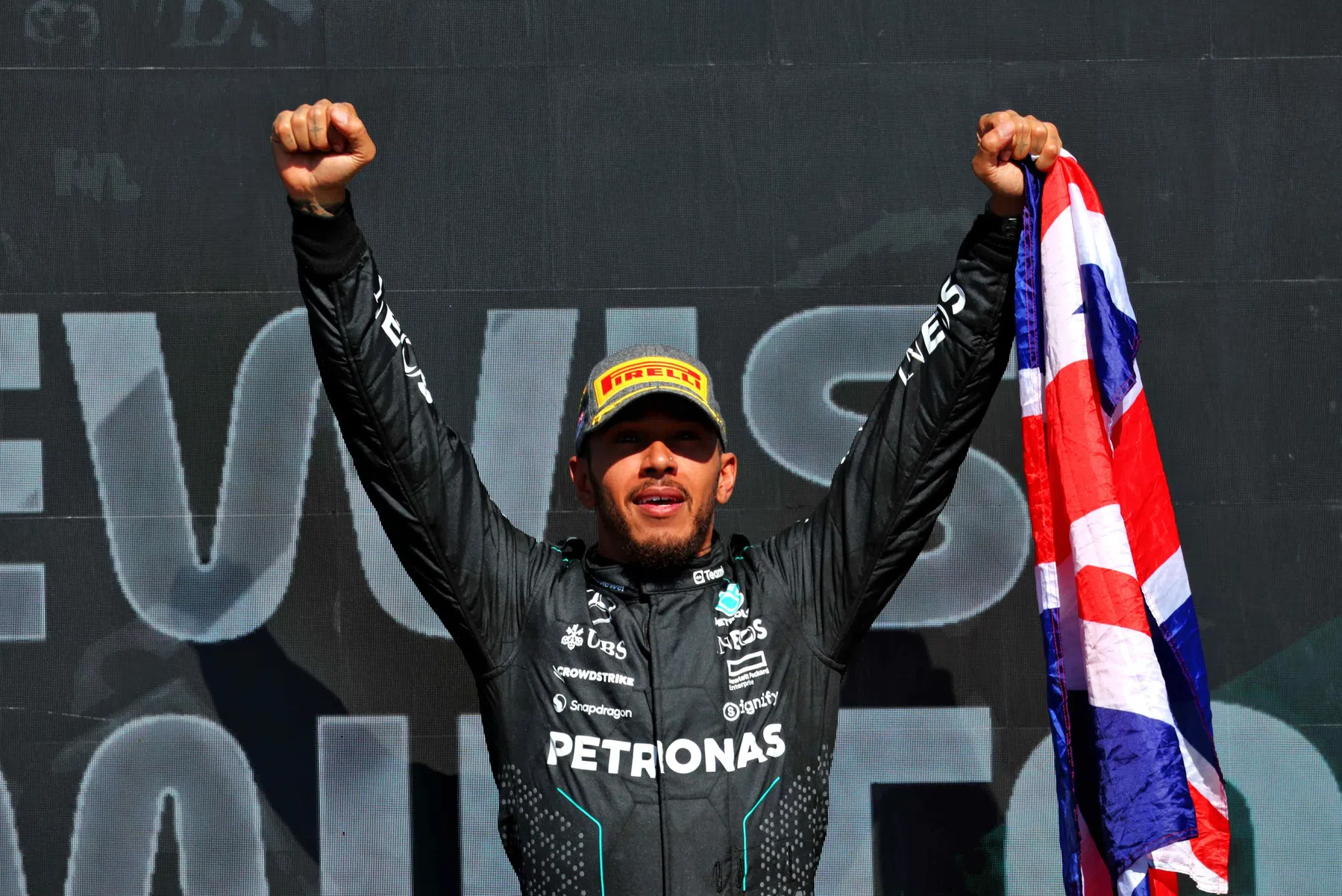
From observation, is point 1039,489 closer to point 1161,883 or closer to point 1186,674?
point 1186,674

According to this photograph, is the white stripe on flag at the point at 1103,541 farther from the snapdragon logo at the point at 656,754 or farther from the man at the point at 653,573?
the snapdragon logo at the point at 656,754

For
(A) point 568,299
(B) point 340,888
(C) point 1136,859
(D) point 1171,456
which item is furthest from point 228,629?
(D) point 1171,456

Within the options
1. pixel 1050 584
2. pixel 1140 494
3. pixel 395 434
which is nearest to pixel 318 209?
pixel 395 434

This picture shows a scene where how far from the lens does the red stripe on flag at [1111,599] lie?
2109 mm

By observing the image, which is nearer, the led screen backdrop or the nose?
the nose

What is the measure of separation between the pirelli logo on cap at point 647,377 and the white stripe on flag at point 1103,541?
0.61m

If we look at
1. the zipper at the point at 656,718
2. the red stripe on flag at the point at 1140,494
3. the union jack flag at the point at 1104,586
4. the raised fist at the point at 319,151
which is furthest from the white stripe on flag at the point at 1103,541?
the raised fist at the point at 319,151

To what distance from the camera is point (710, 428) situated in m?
2.12

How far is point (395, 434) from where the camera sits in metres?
2.00

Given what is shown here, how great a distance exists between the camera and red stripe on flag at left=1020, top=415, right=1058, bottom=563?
2.19 meters

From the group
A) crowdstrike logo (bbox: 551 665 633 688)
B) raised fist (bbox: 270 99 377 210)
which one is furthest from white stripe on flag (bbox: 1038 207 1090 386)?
raised fist (bbox: 270 99 377 210)

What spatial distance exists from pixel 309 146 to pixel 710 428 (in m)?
0.71

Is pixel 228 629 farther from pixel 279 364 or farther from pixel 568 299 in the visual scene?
pixel 568 299

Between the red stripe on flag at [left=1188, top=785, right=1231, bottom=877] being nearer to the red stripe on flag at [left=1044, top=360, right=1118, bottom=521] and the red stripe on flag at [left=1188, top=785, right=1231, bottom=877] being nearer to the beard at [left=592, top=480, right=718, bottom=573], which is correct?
the red stripe on flag at [left=1044, top=360, right=1118, bottom=521]
